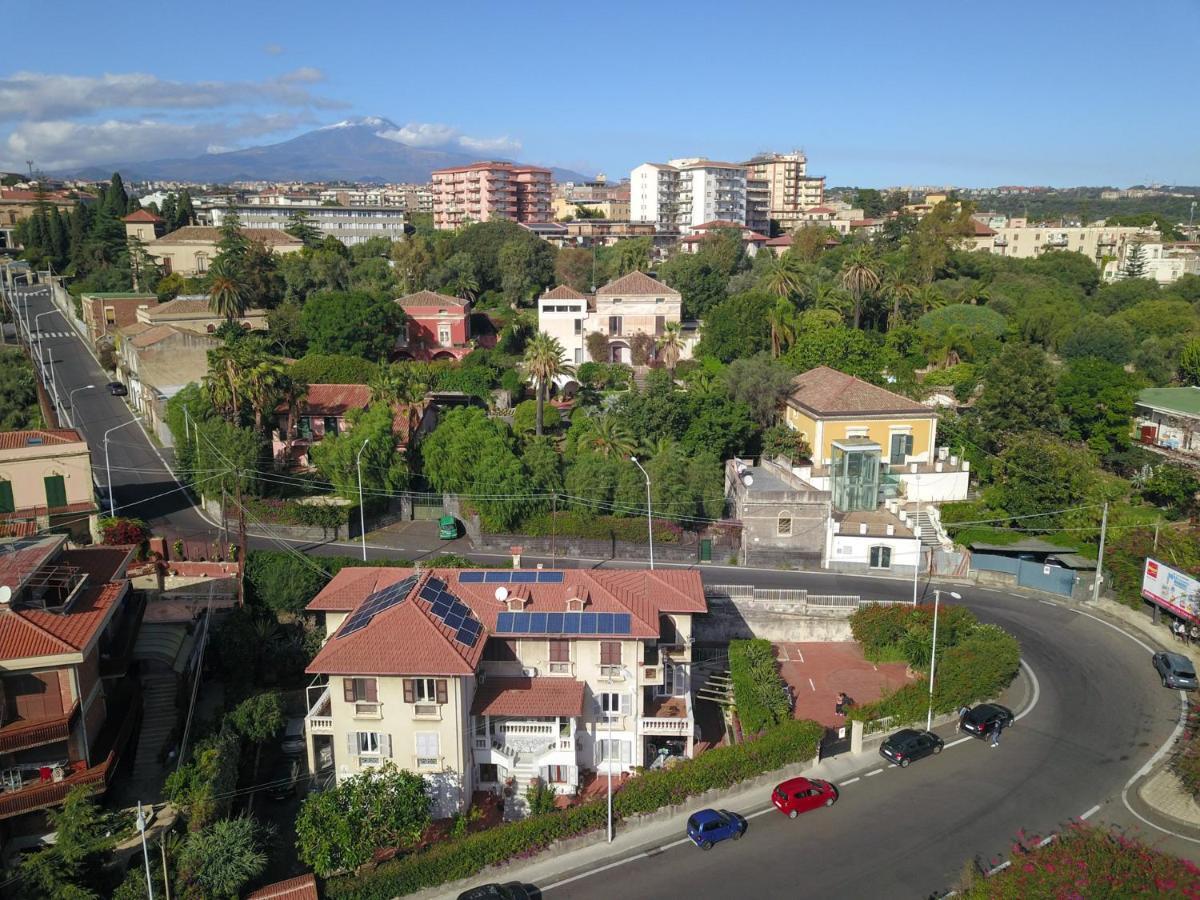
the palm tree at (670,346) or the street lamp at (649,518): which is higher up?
the palm tree at (670,346)

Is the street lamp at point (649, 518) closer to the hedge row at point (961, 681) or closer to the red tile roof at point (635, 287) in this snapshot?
the hedge row at point (961, 681)

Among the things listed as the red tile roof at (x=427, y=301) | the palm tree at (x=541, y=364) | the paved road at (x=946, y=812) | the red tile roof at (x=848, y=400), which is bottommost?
the paved road at (x=946, y=812)

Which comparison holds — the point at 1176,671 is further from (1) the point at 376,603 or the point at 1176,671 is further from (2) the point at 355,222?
(2) the point at 355,222

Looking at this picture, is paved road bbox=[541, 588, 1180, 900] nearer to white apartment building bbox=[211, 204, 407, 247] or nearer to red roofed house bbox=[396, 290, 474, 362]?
red roofed house bbox=[396, 290, 474, 362]

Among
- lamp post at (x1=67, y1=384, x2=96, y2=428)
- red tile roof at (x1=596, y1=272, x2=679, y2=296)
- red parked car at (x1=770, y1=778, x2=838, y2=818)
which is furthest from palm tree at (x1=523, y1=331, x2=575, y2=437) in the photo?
red parked car at (x1=770, y1=778, x2=838, y2=818)

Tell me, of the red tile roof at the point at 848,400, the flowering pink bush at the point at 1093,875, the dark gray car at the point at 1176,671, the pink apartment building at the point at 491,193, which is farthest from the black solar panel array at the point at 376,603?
the pink apartment building at the point at 491,193

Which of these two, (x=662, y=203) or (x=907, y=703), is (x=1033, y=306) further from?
(x=662, y=203)
